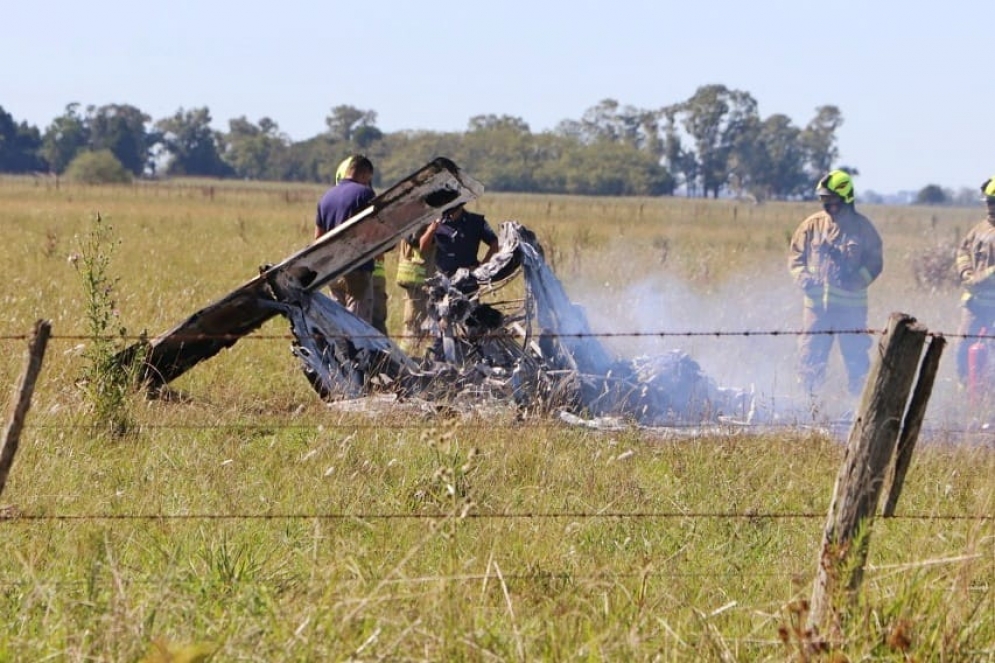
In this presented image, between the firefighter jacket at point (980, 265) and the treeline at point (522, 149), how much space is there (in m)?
82.2

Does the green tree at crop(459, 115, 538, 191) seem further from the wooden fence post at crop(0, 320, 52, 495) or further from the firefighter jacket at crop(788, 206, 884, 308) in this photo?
the wooden fence post at crop(0, 320, 52, 495)

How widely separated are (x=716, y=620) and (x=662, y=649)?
0.37 metres

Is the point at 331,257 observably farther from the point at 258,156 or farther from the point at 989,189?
the point at 258,156

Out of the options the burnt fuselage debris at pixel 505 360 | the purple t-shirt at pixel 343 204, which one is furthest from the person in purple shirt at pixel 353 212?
the burnt fuselage debris at pixel 505 360

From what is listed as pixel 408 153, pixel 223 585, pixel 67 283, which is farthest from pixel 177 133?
pixel 223 585

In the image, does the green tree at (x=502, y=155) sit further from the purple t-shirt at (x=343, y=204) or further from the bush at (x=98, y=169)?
the purple t-shirt at (x=343, y=204)

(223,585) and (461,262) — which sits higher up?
(461,262)

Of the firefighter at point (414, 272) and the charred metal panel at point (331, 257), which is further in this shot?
the firefighter at point (414, 272)

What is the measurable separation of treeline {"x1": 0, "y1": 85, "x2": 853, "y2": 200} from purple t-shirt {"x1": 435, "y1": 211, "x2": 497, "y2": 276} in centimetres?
8252

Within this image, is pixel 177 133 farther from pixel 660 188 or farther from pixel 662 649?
pixel 662 649

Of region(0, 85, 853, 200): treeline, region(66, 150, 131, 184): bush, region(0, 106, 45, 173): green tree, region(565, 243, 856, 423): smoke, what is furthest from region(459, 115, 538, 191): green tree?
region(565, 243, 856, 423): smoke

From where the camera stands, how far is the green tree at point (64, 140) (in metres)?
118

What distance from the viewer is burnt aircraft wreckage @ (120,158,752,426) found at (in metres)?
8.13

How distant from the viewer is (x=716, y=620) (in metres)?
4.46
